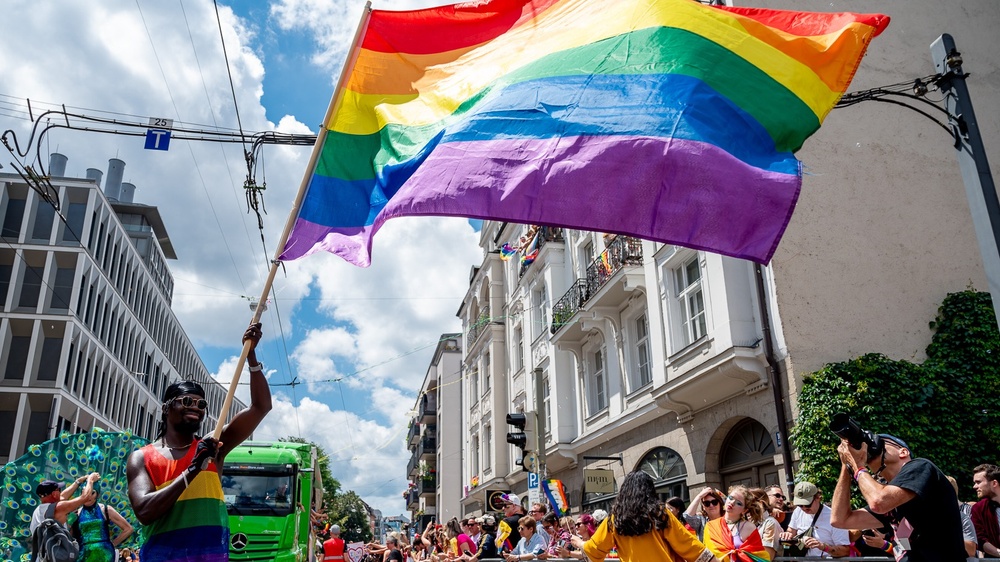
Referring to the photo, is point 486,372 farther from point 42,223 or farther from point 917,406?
point 42,223

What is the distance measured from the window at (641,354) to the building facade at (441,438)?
29850 mm

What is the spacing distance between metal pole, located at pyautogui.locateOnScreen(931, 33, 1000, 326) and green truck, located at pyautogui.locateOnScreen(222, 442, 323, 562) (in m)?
11.2

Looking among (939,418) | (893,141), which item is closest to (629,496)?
(939,418)

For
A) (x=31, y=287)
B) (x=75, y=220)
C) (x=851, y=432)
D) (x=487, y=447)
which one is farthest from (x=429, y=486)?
(x=851, y=432)

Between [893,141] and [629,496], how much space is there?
1374cm

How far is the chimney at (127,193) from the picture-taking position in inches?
2606

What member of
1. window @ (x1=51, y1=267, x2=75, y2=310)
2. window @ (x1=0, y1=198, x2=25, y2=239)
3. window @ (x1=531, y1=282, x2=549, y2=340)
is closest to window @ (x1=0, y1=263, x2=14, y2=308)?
window @ (x1=0, y1=198, x2=25, y2=239)

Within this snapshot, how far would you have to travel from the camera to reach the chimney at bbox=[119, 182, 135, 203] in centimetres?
6619

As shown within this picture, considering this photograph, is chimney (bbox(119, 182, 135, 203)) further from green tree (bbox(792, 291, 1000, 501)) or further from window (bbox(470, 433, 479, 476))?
green tree (bbox(792, 291, 1000, 501))

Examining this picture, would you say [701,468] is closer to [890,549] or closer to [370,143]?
[890,549]

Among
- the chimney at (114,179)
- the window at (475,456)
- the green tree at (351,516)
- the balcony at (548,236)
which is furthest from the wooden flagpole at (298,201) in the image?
the green tree at (351,516)

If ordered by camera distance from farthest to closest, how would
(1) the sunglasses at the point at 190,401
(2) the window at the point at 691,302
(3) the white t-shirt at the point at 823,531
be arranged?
(2) the window at the point at 691,302
(3) the white t-shirt at the point at 823,531
(1) the sunglasses at the point at 190,401

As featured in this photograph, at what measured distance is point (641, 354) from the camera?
20547mm

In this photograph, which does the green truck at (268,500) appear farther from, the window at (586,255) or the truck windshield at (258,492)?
the window at (586,255)
